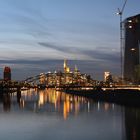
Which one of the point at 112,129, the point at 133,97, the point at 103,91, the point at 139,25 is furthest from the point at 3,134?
the point at 139,25

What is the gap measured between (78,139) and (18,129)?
1129 cm

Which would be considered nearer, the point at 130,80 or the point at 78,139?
the point at 78,139

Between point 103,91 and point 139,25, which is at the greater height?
point 139,25

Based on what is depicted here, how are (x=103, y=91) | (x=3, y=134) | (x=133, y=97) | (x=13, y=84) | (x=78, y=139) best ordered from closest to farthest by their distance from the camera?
(x=78, y=139) → (x=3, y=134) → (x=133, y=97) → (x=103, y=91) → (x=13, y=84)

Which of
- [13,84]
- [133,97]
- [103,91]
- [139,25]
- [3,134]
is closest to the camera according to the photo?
[3,134]

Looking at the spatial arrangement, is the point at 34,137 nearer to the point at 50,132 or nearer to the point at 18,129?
the point at 50,132

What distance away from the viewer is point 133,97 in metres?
109

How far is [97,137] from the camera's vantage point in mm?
44000

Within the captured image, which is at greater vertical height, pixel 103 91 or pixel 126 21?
pixel 126 21

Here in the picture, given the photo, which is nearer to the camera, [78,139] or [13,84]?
[78,139]

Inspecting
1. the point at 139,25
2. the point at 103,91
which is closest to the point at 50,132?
the point at 103,91

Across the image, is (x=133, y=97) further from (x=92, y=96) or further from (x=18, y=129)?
(x=18, y=129)

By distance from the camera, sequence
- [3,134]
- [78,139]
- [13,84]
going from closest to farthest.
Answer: [78,139]
[3,134]
[13,84]

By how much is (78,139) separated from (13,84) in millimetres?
122140
